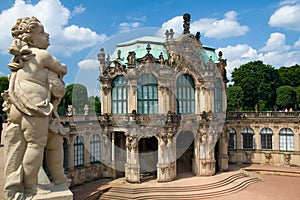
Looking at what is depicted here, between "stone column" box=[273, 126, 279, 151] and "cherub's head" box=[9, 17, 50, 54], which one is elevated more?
"cherub's head" box=[9, 17, 50, 54]

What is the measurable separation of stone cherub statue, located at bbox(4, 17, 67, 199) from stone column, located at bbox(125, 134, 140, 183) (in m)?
20.1

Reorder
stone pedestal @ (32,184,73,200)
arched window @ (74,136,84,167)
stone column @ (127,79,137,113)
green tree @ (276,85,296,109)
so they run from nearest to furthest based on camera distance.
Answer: stone pedestal @ (32,184,73,200)
arched window @ (74,136,84,167)
stone column @ (127,79,137,113)
green tree @ (276,85,296,109)

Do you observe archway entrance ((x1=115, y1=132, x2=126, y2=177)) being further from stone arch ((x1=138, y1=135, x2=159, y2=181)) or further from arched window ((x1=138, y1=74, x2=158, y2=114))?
arched window ((x1=138, y1=74, x2=158, y2=114))

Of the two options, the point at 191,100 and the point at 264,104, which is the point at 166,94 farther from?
the point at 264,104

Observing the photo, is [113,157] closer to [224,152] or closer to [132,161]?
[132,161]

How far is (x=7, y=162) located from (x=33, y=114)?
123 centimetres

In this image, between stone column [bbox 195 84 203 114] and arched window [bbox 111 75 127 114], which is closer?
arched window [bbox 111 75 127 114]

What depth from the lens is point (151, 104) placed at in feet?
93.9

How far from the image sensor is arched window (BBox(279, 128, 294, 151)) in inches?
1372

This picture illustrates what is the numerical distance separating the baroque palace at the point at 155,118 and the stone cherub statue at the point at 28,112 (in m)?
19.1

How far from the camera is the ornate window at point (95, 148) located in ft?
92.5

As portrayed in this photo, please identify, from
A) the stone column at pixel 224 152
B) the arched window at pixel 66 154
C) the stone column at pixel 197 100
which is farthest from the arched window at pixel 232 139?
the arched window at pixel 66 154

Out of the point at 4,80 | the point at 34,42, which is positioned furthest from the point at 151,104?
the point at 4,80

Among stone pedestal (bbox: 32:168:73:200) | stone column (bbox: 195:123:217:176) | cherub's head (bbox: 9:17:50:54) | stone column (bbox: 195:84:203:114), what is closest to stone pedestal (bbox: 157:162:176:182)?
stone column (bbox: 195:123:217:176)
